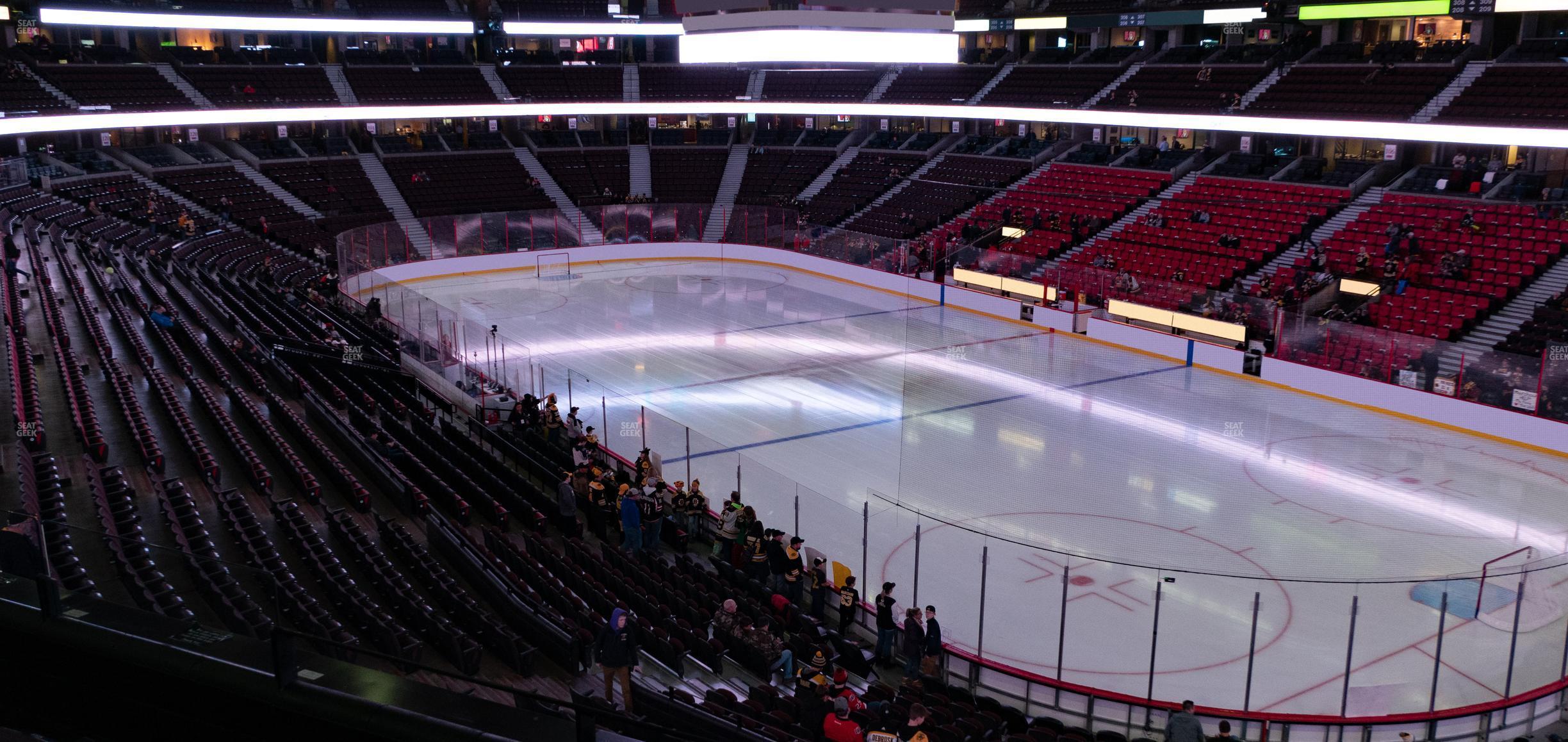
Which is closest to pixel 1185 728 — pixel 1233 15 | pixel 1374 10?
pixel 1374 10

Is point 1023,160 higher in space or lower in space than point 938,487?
higher

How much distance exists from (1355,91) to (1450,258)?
8905 millimetres

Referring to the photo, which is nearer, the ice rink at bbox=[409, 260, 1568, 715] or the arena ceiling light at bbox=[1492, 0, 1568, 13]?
the ice rink at bbox=[409, 260, 1568, 715]

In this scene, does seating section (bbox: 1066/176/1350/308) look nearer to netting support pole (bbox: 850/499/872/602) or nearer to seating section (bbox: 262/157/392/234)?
netting support pole (bbox: 850/499/872/602)

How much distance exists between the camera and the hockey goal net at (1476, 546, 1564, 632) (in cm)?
928

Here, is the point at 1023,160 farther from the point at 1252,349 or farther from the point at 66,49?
the point at 66,49

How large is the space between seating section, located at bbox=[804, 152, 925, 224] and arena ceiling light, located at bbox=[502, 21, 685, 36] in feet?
35.3

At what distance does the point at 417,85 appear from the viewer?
43594mm

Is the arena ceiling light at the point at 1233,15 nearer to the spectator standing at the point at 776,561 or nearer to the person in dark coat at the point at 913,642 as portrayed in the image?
the spectator standing at the point at 776,561

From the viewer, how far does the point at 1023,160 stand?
123ft

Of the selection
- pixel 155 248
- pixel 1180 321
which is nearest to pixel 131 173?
pixel 155 248

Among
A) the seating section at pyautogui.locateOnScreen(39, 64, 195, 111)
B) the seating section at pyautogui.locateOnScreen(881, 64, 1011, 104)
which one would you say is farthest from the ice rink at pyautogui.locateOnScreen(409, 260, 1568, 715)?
the seating section at pyautogui.locateOnScreen(39, 64, 195, 111)

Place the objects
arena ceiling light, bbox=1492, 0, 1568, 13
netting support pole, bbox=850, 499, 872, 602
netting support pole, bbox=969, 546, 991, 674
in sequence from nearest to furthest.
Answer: netting support pole, bbox=969, 546, 991, 674 → netting support pole, bbox=850, 499, 872, 602 → arena ceiling light, bbox=1492, 0, 1568, 13

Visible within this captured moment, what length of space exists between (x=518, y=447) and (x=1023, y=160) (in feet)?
87.0
